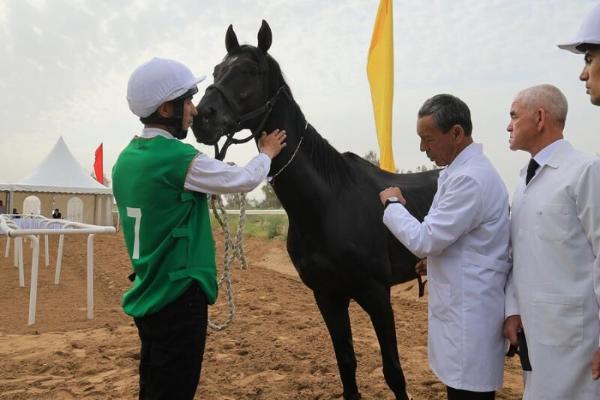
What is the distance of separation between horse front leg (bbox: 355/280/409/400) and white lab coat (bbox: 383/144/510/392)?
91 cm

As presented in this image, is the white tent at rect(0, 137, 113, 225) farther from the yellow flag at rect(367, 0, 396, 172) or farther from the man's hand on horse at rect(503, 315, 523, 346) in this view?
the man's hand on horse at rect(503, 315, 523, 346)

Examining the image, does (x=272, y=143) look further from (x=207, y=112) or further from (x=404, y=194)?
(x=404, y=194)

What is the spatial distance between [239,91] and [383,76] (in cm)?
553

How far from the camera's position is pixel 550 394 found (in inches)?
63.8

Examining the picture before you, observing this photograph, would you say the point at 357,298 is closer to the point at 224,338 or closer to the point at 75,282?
the point at 224,338

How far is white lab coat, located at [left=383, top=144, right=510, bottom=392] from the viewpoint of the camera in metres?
1.77

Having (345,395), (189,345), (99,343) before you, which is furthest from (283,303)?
(189,345)

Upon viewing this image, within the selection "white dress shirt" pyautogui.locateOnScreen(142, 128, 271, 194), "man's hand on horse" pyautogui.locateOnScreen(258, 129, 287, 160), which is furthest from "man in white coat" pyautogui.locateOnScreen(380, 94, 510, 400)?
"man's hand on horse" pyautogui.locateOnScreen(258, 129, 287, 160)

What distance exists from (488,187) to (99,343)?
4.23m

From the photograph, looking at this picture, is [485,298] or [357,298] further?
[357,298]

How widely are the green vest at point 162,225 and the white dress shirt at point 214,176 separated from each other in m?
0.03

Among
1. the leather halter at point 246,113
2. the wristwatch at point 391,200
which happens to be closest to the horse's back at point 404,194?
the leather halter at point 246,113

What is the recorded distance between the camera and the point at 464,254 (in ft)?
5.99

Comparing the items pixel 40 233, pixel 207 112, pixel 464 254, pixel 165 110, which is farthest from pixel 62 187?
pixel 464 254
